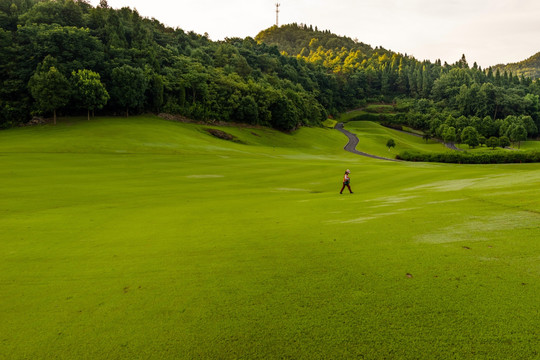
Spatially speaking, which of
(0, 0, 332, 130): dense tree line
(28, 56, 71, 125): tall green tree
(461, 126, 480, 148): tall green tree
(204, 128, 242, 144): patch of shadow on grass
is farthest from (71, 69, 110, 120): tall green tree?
(461, 126, 480, 148): tall green tree

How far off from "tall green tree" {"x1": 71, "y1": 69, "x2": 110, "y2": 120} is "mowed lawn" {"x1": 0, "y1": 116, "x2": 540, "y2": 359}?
57905 mm

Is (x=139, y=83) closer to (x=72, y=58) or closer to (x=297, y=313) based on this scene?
(x=72, y=58)

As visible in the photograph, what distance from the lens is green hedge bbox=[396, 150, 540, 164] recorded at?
4387 centimetres

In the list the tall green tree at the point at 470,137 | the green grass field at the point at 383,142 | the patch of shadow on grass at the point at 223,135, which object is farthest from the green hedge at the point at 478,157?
the tall green tree at the point at 470,137

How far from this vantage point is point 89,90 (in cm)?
6562

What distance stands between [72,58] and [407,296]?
88544mm

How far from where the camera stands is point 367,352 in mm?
4301

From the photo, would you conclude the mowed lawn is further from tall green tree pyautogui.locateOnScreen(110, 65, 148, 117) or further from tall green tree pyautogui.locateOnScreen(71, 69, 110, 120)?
tall green tree pyautogui.locateOnScreen(110, 65, 148, 117)

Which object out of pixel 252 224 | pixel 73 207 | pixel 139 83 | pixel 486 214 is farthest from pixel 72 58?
pixel 486 214

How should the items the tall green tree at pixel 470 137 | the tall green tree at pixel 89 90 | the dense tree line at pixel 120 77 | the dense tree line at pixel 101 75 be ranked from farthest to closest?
1. the tall green tree at pixel 470 137
2. the dense tree line at pixel 120 77
3. the dense tree line at pixel 101 75
4. the tall green tree at pixel 89 90

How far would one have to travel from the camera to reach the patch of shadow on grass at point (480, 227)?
8734 millimetres

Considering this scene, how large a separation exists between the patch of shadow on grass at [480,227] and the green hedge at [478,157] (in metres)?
43.6

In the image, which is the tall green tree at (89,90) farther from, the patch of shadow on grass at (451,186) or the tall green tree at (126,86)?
the patch of shadow on grass at (451,186)

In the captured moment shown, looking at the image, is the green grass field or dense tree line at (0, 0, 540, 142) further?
the green grass field
